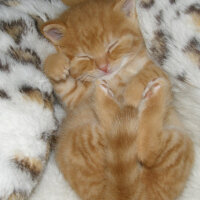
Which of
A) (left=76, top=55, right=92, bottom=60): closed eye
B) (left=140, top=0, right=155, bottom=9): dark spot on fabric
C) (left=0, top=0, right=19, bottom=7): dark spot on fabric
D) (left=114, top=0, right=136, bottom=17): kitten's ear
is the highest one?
(left=140, top=0, right=155, bottom=9): dark spot on fabric

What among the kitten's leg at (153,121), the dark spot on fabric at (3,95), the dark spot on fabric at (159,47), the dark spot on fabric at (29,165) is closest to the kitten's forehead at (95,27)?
the dark spot on fabric at (159,47)

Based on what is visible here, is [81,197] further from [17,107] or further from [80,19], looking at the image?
[80,19]

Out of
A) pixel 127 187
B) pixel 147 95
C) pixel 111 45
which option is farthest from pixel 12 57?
pixel 127 187

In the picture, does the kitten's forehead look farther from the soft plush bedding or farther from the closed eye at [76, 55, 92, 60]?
the soft plush bedding

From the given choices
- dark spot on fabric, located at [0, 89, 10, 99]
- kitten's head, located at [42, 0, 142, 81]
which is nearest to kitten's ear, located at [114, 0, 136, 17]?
kitten's head, located at [42, 0, 142, 81]

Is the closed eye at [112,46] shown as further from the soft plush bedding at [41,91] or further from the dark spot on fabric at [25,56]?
the dark spot on fabric at [25,56]

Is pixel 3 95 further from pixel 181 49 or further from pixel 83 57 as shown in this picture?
pixel 181 49
